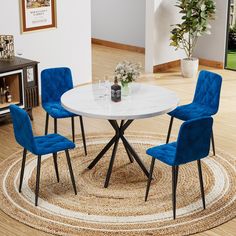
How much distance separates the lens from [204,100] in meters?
5.84

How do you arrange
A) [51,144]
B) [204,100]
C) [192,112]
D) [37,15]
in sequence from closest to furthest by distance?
[51,144], [192,112], [204,100], [37,15]

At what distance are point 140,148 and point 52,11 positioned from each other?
8.70ft

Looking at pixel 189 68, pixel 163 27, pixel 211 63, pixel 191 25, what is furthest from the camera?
pixel 211 63

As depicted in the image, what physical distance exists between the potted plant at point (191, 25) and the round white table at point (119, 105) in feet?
10.6

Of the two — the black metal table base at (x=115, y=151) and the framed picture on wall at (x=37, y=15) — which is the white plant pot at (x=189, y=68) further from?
the black metal table base at (x=115, y=151)

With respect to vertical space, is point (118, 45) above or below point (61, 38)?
below

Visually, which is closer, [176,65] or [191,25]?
[191,25]

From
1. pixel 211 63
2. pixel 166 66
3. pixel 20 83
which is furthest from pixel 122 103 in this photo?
pixel 211 63

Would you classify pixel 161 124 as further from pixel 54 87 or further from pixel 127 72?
pixel 127 72

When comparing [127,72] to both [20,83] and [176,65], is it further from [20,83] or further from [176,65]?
[176,65]

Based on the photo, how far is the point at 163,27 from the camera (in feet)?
29.8

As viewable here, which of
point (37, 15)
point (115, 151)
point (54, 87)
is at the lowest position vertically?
point (115, 151)

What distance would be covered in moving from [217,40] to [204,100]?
3849mm

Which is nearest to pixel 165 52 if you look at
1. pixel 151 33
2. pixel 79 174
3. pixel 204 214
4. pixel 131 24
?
pixel 151 33
